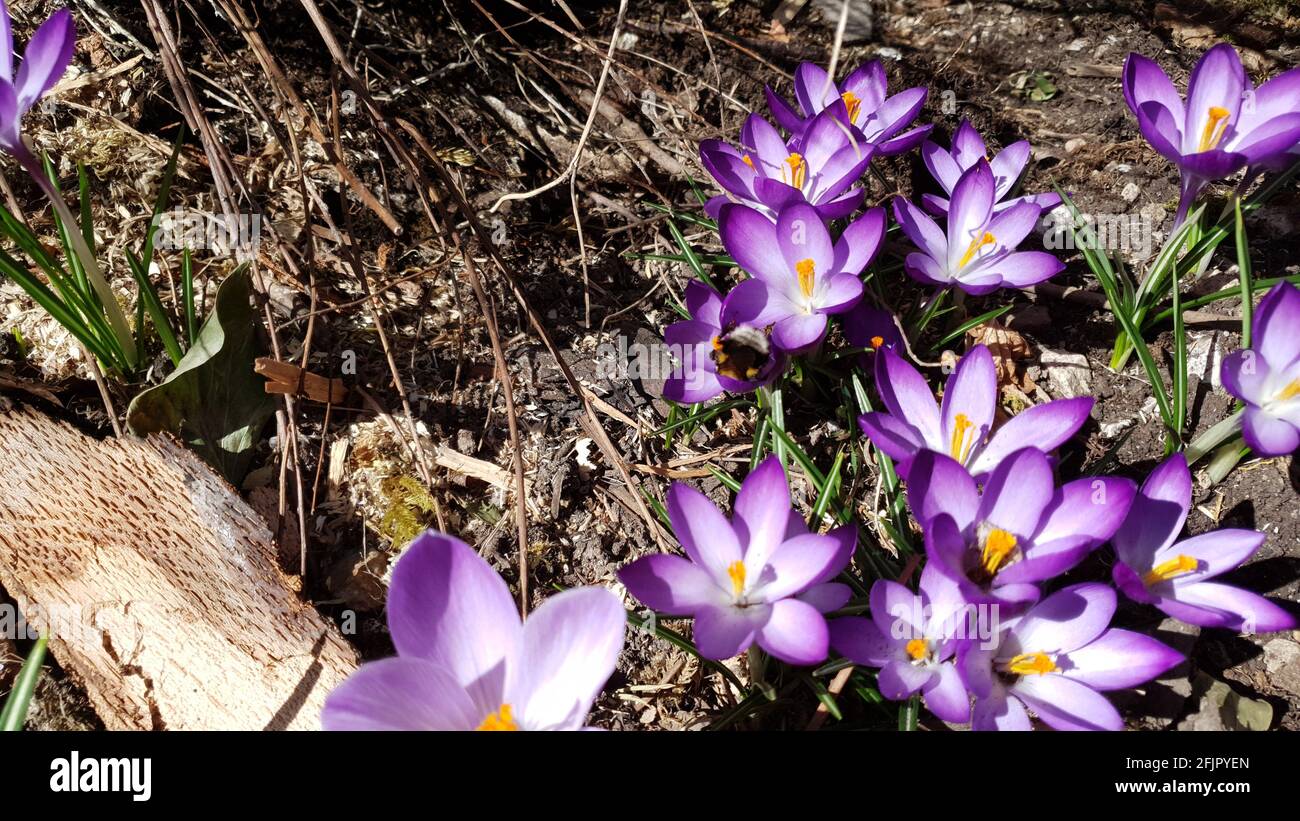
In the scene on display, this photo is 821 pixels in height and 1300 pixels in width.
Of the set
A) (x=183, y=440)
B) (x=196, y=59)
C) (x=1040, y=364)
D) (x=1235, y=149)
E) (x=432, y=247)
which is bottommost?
(x=183, y=440)

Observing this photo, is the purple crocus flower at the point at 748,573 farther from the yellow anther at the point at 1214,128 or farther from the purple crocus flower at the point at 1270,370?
the yellow anther at the point at 1214,128

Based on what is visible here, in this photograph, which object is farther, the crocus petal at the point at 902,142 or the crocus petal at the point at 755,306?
the crocus petal at the point at 902,142

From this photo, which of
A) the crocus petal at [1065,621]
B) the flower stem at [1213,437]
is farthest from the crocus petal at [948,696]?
the flower stem at [1213,437]

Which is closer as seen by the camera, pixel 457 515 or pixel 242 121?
pixel 457 515

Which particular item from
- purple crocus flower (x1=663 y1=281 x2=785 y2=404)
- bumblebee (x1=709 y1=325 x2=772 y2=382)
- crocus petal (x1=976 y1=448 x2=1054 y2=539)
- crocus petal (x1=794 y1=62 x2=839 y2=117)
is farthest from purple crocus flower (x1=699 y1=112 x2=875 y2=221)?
crocus petal (x1=976 y1=448 x2=1054 y2=539)

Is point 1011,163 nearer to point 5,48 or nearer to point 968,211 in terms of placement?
point 968,211

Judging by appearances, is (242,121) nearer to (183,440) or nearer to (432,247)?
(432,247)

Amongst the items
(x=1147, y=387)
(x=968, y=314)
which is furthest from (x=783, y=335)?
(x=1147, y=387)

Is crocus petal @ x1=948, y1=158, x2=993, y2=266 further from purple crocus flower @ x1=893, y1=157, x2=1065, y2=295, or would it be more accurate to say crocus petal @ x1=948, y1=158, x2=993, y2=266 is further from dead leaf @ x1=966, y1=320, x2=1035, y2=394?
dead leaf @ x1=966, y1=320, x2=1035, y2=394
